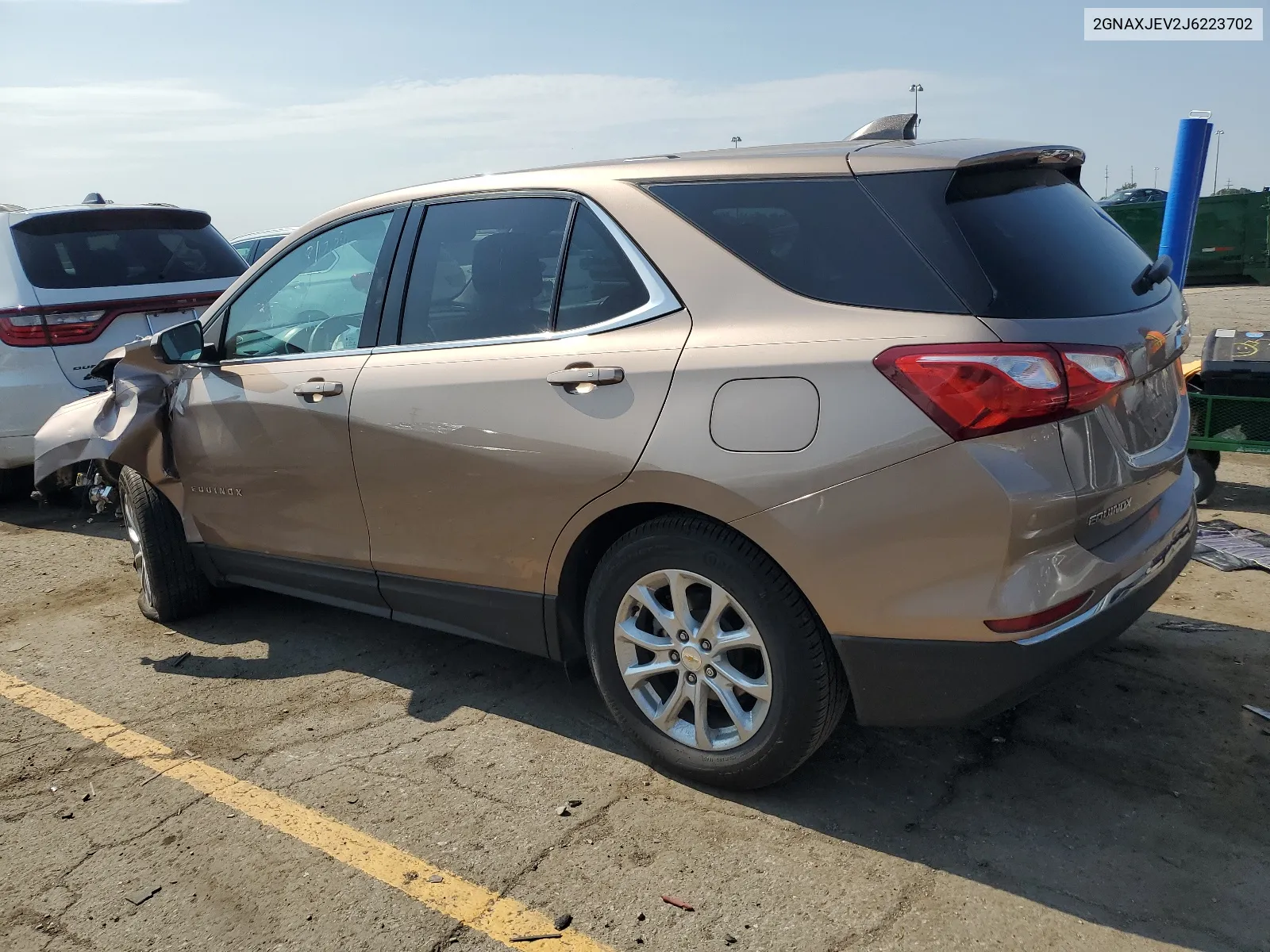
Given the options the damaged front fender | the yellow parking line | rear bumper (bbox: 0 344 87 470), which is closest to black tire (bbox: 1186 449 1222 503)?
the yellow parking line

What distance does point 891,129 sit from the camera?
134 inches

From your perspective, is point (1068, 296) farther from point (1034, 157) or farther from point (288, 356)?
point (288, 356)

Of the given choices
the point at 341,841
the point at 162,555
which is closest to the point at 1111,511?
the point at 341,841

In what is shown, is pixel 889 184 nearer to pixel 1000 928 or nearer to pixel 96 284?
pixel 1000 928

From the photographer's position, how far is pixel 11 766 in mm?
3580

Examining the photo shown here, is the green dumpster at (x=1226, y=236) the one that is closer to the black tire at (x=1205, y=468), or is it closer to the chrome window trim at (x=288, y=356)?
the black tire at (x=1205, y=468)

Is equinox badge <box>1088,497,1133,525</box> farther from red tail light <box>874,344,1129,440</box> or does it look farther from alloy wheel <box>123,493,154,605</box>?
alloy wheel <box>123,493,154,605</box>

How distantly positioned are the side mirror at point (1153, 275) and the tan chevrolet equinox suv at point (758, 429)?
15 mm

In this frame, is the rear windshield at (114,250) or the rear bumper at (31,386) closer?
the rear bumper at (31,386)

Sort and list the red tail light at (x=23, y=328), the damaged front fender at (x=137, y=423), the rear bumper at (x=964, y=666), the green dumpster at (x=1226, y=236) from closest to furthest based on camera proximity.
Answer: the rear bumper at (x=964, y=666)
the damaged front fender at (x=137, y=423)
the red tail light at (x=23, y=328)
the green dumpster at (x=1226, y=236)

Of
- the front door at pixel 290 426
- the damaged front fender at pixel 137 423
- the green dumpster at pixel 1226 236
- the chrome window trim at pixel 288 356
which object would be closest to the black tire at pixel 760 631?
the front door at pixel 290 426

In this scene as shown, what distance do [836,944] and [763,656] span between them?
75 cm

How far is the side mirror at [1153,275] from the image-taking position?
304 centimetres

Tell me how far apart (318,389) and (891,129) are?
2.18m
